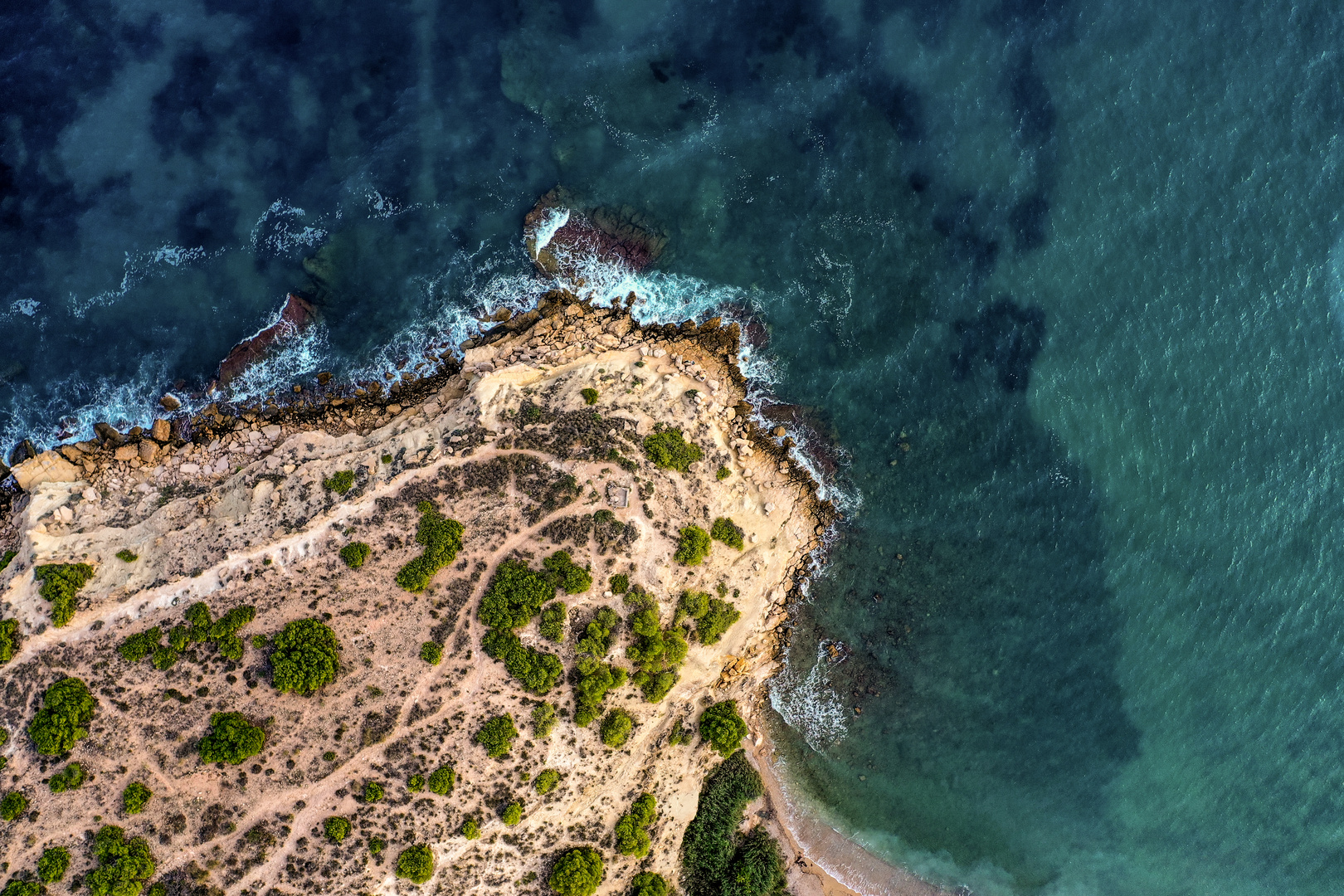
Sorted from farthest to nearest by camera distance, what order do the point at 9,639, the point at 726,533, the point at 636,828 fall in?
the point at 726,533
the point at 636,828
the point at 9,639

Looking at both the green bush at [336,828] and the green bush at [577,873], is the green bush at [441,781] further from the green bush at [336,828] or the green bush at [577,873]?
the green bush at [577,873]

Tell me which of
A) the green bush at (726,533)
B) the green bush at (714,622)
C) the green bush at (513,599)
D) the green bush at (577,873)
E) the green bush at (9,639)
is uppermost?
the green bush at (9,639)

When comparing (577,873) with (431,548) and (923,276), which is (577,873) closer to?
(431,548)

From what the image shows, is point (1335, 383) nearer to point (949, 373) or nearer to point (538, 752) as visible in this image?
point (949, 373)

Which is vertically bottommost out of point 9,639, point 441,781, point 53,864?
point 441,781

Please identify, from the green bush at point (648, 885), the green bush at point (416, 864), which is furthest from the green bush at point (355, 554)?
the green bush at point (648, 885)

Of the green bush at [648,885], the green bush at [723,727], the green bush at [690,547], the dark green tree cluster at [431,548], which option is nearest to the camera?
the dark green tree cluster at [431,548]

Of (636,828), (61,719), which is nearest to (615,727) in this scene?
(636,828)

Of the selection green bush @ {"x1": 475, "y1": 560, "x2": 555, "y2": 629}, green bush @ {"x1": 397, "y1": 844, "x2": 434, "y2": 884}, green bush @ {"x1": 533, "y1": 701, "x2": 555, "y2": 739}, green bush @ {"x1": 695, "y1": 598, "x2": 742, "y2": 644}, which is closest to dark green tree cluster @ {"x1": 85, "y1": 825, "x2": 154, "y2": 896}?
green bush @ {"x1": 397, "y1": 844, "x2": 434, "y2": 884}
